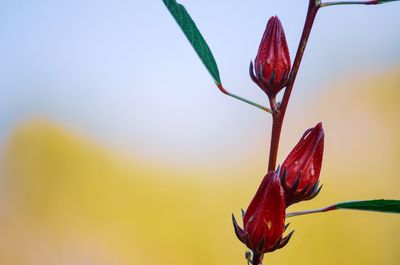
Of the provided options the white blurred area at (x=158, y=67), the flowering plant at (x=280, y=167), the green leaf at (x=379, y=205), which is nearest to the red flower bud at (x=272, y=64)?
the flowering plant at (x=280, y=167)

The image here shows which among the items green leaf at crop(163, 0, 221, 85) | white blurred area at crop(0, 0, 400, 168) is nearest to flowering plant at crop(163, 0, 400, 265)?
green leaf at crop(163, 0, 221, 85)

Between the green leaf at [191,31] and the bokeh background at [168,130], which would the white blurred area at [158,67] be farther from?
the green leaf at [191,31]

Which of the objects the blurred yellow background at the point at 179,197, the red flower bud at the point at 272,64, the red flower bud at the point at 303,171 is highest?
the red flower bud at the point at 272,64

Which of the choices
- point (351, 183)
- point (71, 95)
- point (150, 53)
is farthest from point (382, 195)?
point (71, 95)

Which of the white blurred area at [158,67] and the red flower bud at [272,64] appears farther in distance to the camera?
the white blurred area at [158,67]

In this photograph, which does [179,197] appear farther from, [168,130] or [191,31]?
[191,31]

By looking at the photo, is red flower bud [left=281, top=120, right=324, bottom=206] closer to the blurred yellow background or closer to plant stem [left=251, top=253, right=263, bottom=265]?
plant stem [left=251, top=253, right=263, bottom=265]

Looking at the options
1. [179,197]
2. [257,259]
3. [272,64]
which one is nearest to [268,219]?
[257,259]
